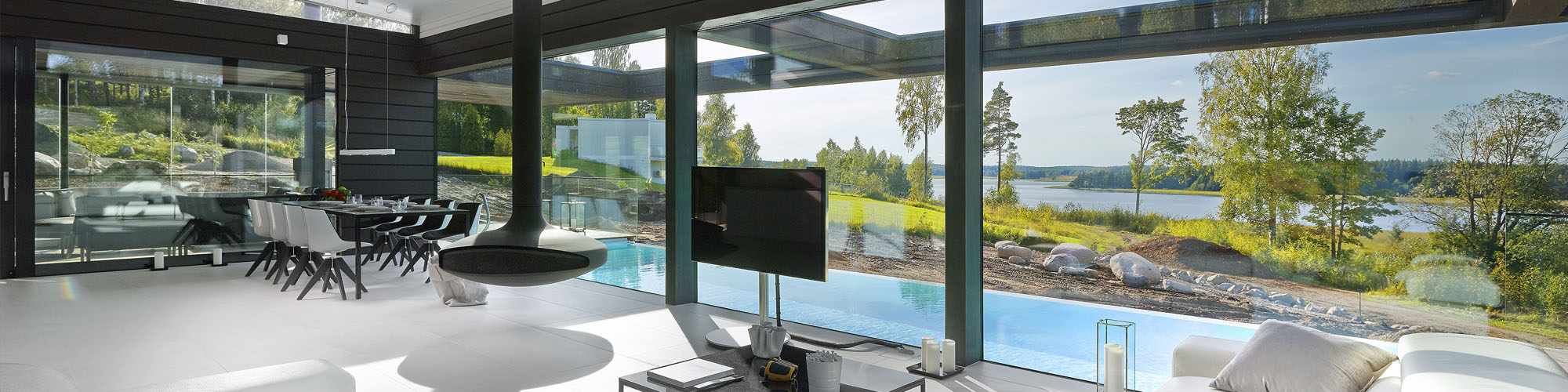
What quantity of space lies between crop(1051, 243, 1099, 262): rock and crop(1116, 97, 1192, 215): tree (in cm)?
30

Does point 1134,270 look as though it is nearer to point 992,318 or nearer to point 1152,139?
point 1152,139

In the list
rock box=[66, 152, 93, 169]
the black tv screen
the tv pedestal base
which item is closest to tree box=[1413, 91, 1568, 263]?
the black tv screen

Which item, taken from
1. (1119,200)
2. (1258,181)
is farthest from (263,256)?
(1258,181)

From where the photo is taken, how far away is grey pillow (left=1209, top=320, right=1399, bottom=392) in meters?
2.44

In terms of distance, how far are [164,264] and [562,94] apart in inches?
178

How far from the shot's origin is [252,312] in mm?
5543

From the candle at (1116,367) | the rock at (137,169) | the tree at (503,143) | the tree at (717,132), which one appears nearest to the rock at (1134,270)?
the candle at (1116,367)

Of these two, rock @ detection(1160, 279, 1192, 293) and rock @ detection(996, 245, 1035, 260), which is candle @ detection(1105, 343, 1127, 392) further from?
rock @ detection(996, 245, 1035, 260)

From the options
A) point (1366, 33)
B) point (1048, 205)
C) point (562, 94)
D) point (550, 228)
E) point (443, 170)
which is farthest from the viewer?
point (443, 170)

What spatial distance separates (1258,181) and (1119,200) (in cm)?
60

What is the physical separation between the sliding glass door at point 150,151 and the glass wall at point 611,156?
268 centimetres

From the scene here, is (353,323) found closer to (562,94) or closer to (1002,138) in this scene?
(562,94)

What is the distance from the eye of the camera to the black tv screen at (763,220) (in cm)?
366

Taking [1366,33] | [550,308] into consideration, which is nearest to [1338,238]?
[1366,33]
